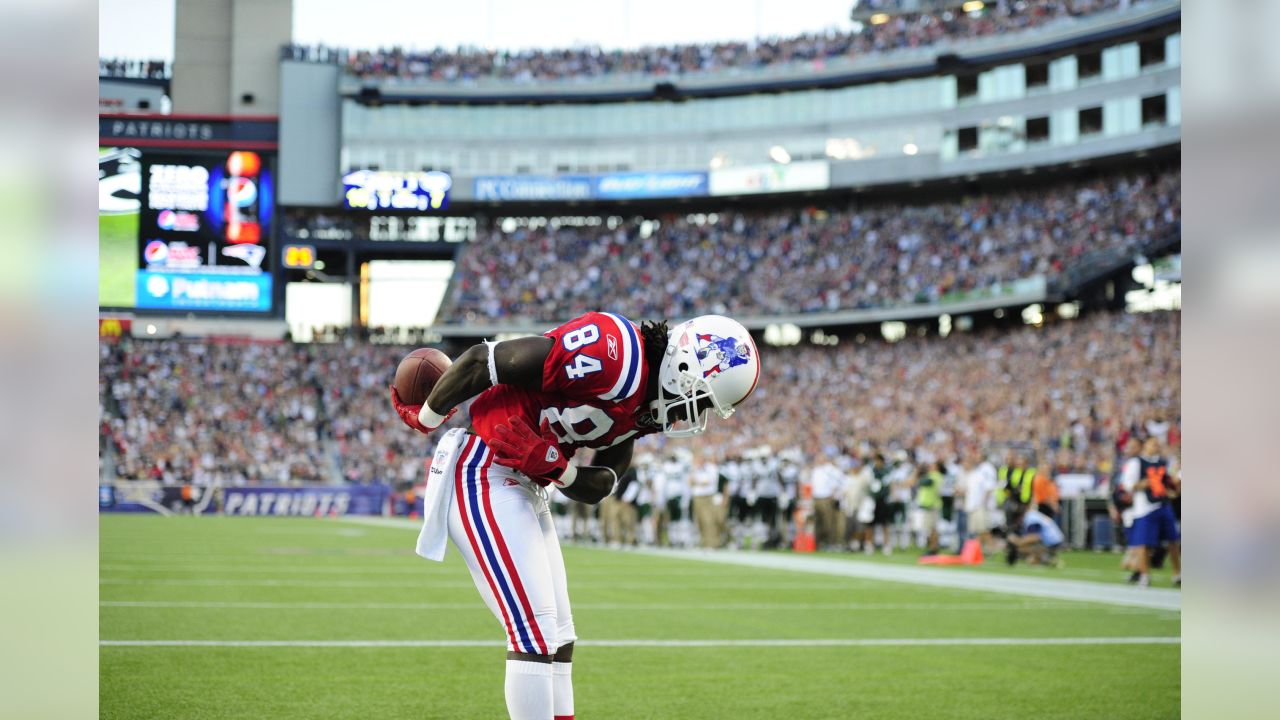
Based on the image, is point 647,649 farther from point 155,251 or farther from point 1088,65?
point 1088,65

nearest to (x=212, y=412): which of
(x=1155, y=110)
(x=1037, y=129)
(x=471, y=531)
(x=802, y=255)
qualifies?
(x=802, y=255)

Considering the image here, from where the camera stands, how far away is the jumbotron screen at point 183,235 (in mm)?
37594

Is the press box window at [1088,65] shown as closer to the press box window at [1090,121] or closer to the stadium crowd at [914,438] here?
the press box window at [1090,121]

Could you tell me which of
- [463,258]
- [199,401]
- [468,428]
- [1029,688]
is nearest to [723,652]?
[1029,688]

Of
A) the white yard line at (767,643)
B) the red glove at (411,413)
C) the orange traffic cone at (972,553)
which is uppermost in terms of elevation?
the red glove at (411,413)

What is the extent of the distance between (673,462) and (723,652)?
14.6 m

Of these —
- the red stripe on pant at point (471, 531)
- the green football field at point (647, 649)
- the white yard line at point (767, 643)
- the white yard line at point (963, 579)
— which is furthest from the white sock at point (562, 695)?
the white yard line at point (963, 579)

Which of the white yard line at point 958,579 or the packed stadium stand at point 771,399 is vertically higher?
the packed stadium stand at point 771,399

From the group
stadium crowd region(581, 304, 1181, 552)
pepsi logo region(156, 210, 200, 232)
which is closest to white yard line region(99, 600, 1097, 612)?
stadium crowd region(581, 304, 1181, 552)

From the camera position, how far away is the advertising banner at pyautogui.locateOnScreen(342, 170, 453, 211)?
46594mm

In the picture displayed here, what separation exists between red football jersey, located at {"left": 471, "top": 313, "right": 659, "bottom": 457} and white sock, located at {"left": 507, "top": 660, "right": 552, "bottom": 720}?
31.0 inches

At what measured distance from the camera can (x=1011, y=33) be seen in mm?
42438

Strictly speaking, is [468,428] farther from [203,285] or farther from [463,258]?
[463,258]
